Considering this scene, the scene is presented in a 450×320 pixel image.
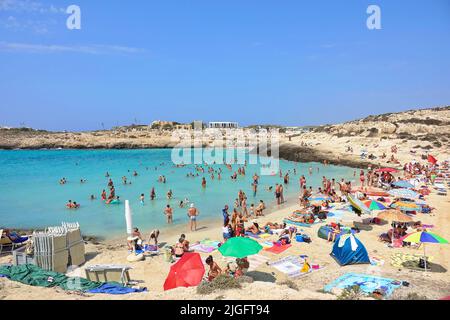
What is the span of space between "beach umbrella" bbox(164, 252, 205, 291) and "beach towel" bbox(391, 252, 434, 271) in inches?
211

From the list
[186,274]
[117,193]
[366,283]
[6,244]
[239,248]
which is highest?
[239,248]

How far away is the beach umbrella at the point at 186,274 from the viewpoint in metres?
6.73

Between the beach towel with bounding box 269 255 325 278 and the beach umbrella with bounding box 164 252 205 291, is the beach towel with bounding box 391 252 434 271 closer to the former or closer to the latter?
the beach towel with bounding box 269 255 325 278

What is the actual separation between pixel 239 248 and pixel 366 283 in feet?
9.78

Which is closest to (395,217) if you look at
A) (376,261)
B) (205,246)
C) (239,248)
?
(376,261)

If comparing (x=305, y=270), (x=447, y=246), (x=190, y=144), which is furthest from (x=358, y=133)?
(x=305, y=270)

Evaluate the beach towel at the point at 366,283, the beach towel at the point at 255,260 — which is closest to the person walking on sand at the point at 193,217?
the beach towel at the point at 255,260

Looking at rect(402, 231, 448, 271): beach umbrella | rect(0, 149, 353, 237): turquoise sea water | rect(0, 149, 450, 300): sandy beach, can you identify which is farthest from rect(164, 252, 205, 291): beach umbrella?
rect(0, 149, 353, 237): turquoise sea water

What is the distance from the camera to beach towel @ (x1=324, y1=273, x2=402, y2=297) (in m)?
6.95

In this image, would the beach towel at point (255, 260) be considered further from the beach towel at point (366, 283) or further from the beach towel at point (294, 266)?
the beach towel at point (366, 283)

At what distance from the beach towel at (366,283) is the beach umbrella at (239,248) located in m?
1.83

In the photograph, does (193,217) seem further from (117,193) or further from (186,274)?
(117,193)

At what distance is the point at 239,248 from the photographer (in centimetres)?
777

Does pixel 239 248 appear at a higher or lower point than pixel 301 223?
higher
